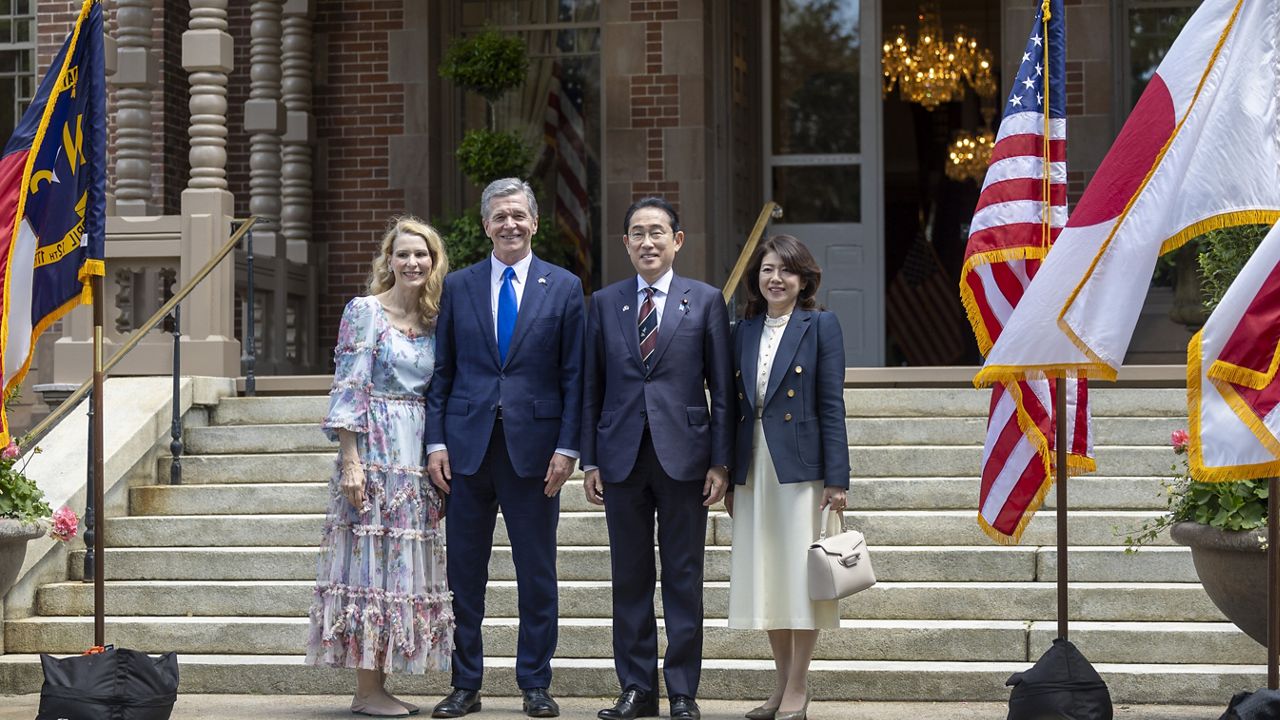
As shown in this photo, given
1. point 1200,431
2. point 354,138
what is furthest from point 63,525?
point 354,138

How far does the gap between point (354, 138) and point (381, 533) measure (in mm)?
7454

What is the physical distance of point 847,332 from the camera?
12945 mm

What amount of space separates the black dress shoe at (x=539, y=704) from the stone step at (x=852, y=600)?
1.18 m

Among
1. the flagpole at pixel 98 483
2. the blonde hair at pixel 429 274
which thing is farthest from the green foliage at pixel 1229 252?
the flagpole at pixel 98 483

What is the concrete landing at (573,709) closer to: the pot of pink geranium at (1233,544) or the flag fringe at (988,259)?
the pot of pink geranium at (1233,544)

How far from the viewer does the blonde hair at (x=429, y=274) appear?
654 centimetres

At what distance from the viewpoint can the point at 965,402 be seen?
920cm

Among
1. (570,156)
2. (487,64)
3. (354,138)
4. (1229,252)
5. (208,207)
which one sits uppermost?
(487,64)

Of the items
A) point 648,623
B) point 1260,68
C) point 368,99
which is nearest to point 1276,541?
point 1260,68

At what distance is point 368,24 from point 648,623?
815 cm

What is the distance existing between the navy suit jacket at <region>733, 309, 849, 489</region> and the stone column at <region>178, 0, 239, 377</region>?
4.88m

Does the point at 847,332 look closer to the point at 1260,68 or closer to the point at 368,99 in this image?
the point at 368,99

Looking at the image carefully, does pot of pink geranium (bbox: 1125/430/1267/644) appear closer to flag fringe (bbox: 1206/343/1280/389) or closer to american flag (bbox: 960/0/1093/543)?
american flag (bbox: 960/0/1093/543)

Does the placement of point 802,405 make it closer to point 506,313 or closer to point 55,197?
point 506,313
